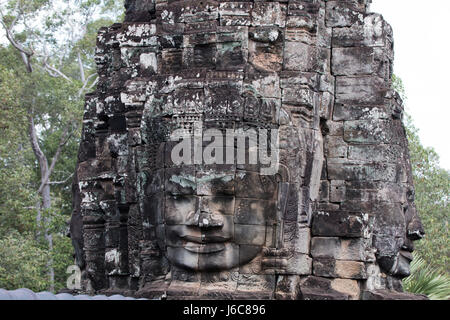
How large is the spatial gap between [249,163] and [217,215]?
704 mm

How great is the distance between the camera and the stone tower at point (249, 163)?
9.70 metres

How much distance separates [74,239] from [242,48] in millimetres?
4062

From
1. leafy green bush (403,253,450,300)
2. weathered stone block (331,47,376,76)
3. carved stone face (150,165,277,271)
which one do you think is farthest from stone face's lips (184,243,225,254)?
leafy green bush (403,253,450,300)

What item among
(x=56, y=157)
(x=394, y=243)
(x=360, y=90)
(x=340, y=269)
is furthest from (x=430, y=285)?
(x=56, y=157)

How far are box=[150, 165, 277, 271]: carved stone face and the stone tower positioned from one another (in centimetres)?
1

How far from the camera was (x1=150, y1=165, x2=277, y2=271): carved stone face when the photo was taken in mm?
9625

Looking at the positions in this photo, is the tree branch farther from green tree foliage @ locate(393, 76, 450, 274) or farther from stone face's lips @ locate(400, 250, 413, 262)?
stone face's lips @ locate(400, 250, 413, 262)

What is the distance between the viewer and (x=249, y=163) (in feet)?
31.9

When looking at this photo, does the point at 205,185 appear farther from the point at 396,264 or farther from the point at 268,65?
the point at 396,264

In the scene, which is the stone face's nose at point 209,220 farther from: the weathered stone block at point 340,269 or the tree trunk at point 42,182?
the tree trunk at point 42,182

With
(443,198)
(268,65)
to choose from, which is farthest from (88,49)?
(268,65)

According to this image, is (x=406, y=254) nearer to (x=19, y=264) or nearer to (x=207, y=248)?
(x=207, y=248)

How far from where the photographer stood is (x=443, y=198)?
22.5 m

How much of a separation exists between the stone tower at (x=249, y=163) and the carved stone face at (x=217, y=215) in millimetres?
14
